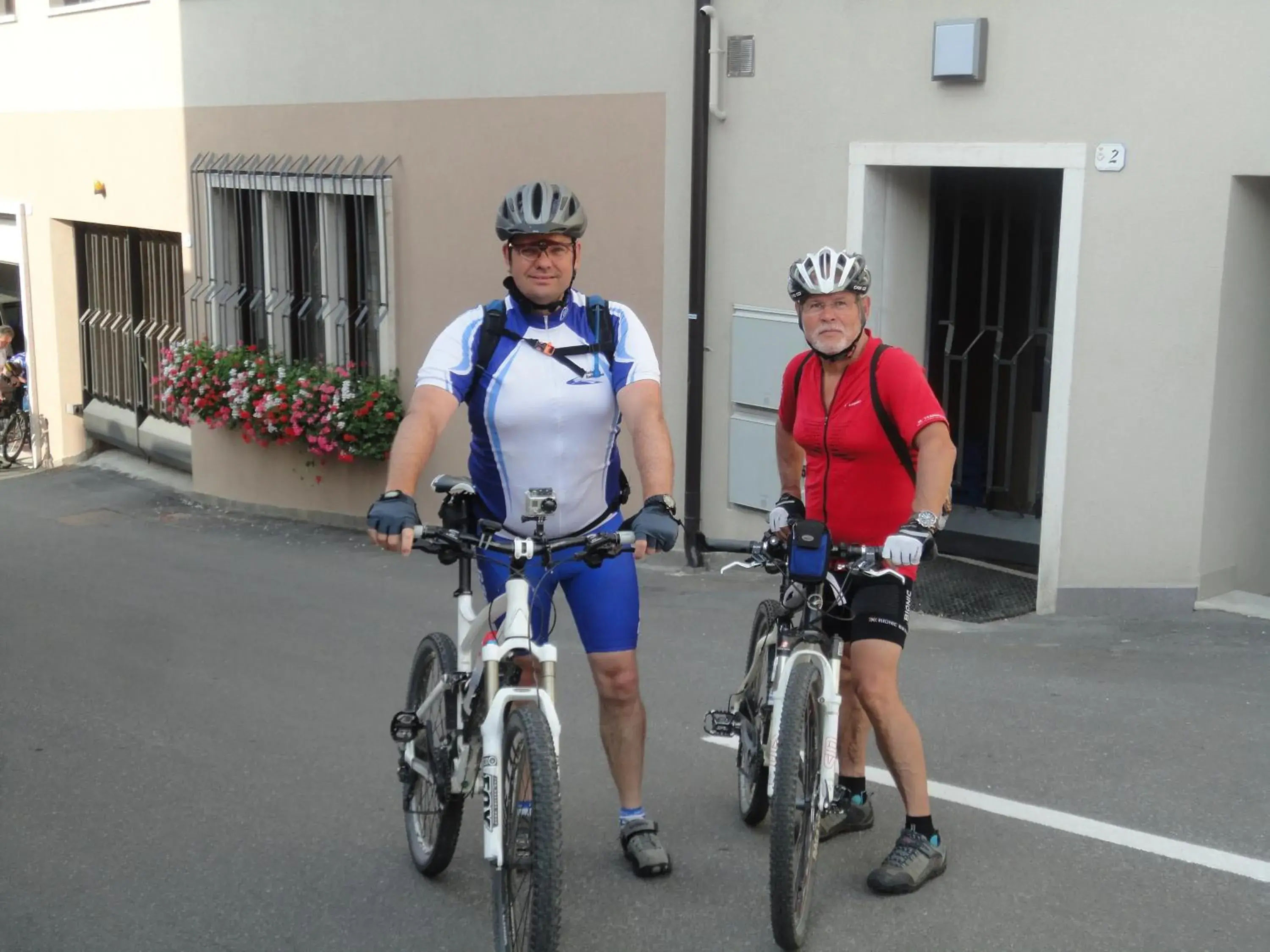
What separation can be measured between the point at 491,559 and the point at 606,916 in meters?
1.10

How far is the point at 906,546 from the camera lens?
410 centimetres

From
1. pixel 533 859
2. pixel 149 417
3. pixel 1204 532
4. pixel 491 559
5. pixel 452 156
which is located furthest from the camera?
pixel 149 417

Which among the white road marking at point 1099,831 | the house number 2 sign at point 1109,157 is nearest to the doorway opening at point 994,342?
the house number 2 sign at point 1109,157

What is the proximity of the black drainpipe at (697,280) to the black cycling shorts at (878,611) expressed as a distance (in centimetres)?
504

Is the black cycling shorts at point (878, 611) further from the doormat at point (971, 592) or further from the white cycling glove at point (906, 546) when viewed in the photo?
the doormat at point (971, 592)

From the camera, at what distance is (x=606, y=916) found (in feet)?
14.4

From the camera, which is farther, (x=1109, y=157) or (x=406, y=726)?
(x=1109, y=157)

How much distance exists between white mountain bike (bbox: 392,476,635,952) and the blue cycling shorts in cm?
8

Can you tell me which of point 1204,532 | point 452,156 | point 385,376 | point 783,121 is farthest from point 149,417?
point 1204,532

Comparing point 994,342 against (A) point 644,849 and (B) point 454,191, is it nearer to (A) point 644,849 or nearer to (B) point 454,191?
(B) point 454,191

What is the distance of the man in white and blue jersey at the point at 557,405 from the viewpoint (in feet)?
14.1

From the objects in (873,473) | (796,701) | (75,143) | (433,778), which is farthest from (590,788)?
(75,143)

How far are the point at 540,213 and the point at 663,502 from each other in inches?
34.7

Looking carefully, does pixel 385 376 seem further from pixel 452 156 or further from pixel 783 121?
pixel 783 121
